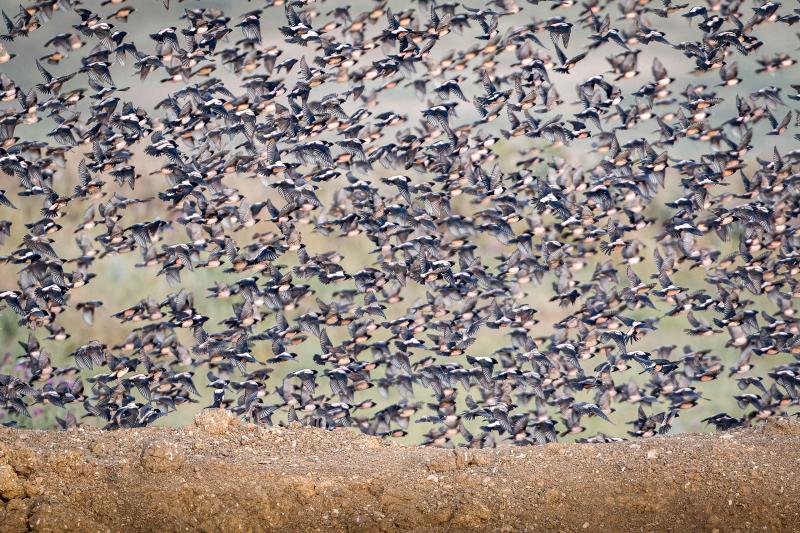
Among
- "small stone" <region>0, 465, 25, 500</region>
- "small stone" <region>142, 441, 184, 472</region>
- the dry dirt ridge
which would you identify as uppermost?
"small stone" <region>0, 465, 25, 500</region>

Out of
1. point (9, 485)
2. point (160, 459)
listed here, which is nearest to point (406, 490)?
point (160, 459)

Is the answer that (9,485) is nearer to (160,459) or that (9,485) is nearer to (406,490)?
(160,459)

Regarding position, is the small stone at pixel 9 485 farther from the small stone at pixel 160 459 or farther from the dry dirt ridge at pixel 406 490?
the small stone at pixel 160 459

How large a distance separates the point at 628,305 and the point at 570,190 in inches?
99.9

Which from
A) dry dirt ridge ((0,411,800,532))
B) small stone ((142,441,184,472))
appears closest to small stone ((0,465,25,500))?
dry dirt ridge ((0,411,800,532))

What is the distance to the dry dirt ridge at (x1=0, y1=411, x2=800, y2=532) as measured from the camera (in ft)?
35.2

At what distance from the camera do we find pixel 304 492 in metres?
11.1

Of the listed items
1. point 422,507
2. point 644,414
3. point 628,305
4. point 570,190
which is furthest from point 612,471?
point 570,190

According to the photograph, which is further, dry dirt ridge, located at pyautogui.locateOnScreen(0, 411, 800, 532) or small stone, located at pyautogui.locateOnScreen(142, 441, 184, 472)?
small stone, located at pyautogui.locateOnScreen(142, 441, 184, 472)

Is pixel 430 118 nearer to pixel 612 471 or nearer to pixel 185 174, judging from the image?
pixel 185 174

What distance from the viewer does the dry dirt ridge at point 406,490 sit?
10.7 metres

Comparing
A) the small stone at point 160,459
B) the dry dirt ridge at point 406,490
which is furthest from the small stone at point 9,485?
the small stone at point 160,459

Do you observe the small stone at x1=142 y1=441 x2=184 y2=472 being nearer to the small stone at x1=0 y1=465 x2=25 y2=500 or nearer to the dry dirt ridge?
the dry dirt ridge

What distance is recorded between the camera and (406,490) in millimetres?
11336
